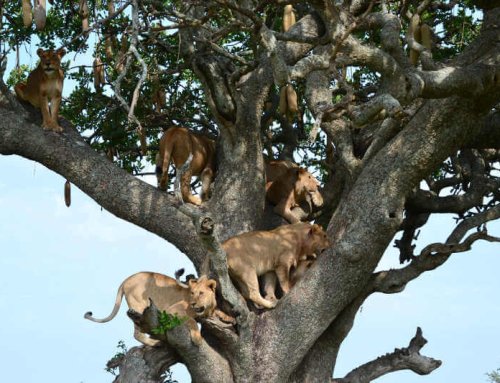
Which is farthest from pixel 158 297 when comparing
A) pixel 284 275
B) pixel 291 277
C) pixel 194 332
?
pixel 291 277

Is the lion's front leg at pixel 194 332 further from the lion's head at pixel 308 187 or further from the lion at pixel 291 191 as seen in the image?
the lion's head at pixel 308 187

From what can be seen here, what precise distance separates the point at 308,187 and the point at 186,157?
5.66 ft

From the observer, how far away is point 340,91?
1461cm

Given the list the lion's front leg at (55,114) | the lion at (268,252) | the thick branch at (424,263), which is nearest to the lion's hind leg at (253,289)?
the lion at (268,252)

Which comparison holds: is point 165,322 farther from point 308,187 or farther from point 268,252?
point 308,187

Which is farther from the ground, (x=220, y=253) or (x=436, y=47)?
(x=436, y=47)

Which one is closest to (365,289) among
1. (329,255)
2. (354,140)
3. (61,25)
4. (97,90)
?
(329,255)

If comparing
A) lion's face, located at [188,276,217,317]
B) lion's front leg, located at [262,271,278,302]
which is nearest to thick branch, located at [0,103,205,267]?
lion's front leg, located at [262,271,278,302]

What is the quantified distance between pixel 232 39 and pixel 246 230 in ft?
13.9

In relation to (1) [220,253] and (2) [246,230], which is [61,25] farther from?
(1) [220,253]

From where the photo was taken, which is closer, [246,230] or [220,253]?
[220,253]

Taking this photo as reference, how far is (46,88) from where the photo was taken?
1270 centimetres

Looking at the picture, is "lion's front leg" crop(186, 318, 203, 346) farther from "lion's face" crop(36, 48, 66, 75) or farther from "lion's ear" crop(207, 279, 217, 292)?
"lion's face" crop(36, 48, 66, 75)

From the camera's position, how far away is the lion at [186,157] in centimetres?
1240
